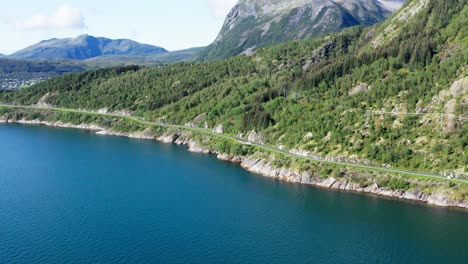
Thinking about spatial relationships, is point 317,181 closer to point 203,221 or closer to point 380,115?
point 380,115

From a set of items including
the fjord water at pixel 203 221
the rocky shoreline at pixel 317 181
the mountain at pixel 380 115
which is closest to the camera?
the fjord water at pixel 203 221

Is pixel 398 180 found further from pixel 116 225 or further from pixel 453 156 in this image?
pixel 116 225

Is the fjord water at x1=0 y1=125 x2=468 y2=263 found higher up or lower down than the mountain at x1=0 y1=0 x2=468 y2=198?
lower down

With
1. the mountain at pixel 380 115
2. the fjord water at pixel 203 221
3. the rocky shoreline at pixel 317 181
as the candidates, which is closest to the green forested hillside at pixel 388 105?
the mountain at pixel 380 115

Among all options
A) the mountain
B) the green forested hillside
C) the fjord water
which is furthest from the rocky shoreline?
the green forested hillside

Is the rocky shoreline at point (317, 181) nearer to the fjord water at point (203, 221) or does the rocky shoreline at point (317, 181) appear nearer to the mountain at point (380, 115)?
the mountain at point (380, 115)

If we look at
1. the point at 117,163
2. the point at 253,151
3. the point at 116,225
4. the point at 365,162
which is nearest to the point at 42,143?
the point at 117,163

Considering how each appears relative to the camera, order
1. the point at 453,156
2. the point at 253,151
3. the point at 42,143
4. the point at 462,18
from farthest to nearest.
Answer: the point at 42,143 < the point at 462,18 < the point at 253,151 < the point at 453,156

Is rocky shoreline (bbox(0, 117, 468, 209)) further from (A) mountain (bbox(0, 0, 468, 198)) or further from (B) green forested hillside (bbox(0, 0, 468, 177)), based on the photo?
(B) green forested hillside (bbox(0, 0, 468, 177))
